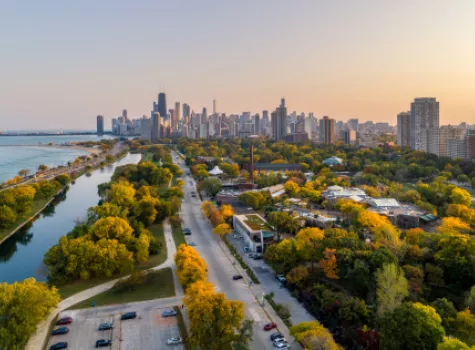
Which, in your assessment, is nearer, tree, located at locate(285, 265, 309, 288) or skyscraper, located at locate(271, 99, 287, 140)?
tree, located at locate(285, 265, 309, 288)

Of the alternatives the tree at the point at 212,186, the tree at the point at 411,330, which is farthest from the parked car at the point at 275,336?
the tree at the point at 212,186

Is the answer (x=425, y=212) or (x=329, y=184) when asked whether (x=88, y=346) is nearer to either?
(x=425, y=212)

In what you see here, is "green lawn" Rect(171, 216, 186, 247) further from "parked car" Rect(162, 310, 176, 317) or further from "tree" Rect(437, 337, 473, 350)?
"tree" Rect(437, 337, 473, 350)

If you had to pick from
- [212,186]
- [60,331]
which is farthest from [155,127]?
[60,331]

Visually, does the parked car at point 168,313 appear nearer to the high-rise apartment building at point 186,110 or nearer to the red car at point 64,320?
the red car at point 64,320

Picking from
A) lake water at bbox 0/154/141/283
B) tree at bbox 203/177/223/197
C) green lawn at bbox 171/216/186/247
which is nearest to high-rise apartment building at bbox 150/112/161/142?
lake water at bbox 0/154/141/283

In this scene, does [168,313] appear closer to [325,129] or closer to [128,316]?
[128,316]
